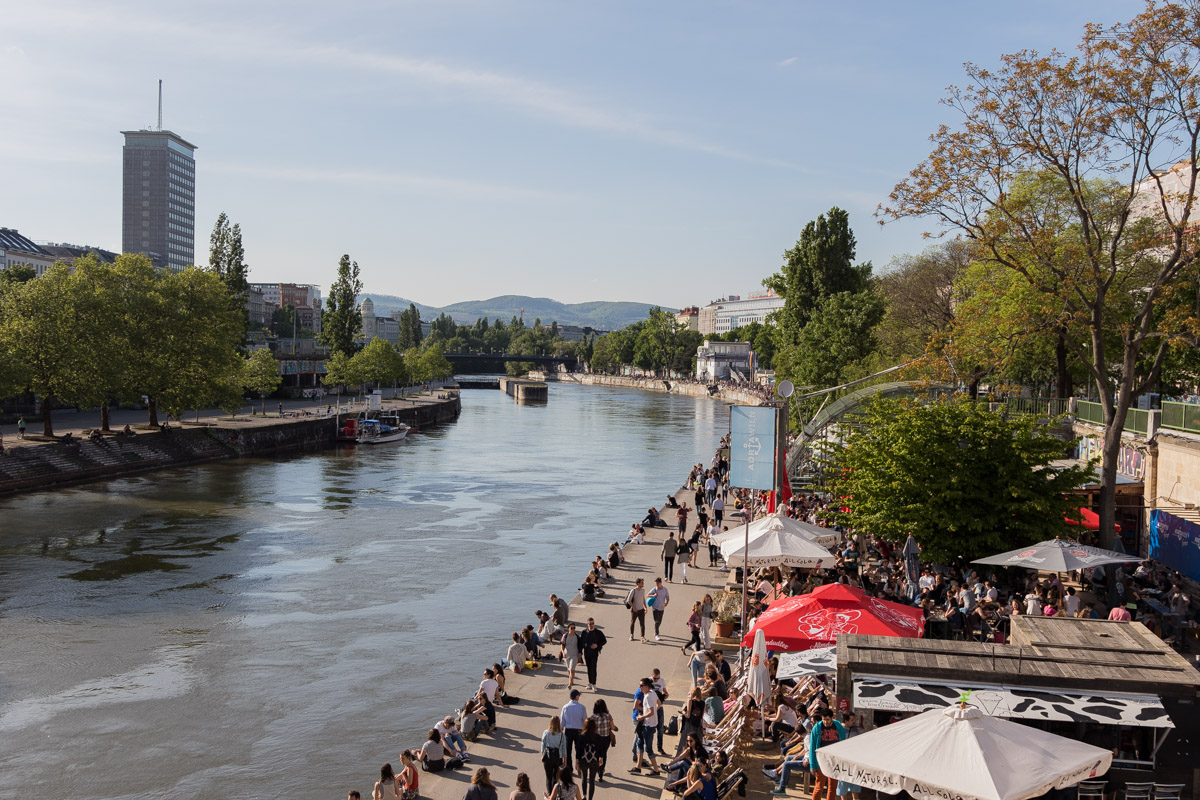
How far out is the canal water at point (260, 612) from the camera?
1706 centimetres

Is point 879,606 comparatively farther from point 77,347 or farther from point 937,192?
point 77,347

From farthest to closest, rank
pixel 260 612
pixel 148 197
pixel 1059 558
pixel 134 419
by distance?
pixel 148 197 → pixel 134 419 → pixel 260 612 → pixel 1059 558

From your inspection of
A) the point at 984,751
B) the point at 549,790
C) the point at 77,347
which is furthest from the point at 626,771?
the point at 77,347

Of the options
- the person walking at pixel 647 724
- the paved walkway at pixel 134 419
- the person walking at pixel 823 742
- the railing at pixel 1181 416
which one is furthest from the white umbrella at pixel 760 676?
the paved walkway at pixel 134 419

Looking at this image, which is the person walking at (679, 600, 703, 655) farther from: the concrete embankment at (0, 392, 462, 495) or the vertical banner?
the concrete embankment at (0, 392, 462, 495)


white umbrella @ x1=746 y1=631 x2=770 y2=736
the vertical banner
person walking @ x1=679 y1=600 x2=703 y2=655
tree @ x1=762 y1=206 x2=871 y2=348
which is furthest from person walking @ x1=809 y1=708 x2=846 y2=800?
tree @ x1=762 y1=206 x2=871 y2=348

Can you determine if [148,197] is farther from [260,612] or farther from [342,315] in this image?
[260,612]

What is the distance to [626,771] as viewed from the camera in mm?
14109

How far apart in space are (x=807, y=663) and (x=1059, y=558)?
6.49 m

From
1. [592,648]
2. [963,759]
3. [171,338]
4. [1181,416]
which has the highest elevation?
[171,338]

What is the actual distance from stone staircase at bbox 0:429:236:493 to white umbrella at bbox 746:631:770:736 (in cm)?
4086

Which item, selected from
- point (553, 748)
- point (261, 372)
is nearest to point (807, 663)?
point (553, 748)

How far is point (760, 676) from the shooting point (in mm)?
14414

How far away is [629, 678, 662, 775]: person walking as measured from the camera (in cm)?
1393
